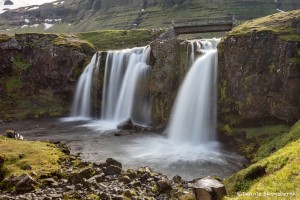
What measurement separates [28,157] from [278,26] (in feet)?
114

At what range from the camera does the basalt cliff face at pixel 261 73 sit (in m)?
37.8

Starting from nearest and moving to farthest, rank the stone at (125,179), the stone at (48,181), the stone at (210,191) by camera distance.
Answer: the stone at (210,191) < the stone at (125,179) < the stone at (48,181)

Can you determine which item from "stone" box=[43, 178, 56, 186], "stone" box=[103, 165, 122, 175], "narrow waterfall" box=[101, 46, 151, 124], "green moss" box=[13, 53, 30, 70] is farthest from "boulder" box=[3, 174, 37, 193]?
"green moss" box=[13, 53, 30, 70]

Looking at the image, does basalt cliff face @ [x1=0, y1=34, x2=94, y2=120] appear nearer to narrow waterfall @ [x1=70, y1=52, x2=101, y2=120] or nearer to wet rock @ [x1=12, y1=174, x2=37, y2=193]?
narrow waterfall @ [x1=70, y1=52, x2=101, y2=120]

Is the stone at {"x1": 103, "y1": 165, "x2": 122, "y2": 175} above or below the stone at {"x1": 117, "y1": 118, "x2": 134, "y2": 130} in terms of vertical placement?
above

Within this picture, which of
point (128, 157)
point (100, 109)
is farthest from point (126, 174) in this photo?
point (100, 109)

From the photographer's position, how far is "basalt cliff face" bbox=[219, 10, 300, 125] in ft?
124

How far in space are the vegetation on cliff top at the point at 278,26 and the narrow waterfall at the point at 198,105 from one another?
17.6 feet

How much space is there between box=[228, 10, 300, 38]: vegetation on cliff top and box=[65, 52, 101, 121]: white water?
111 ft

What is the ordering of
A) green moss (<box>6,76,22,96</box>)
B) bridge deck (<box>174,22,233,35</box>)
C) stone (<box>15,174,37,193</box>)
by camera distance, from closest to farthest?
stone (<box>15,174,37,193</box>)
green moss (<box>6,76,22,96</box>)
bridge deck (<box>174,22,233,35</box>)

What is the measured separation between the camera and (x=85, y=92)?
69.9 metres

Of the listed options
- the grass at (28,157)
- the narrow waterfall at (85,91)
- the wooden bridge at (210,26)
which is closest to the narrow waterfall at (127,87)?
the narrow waterfall at (85,91)

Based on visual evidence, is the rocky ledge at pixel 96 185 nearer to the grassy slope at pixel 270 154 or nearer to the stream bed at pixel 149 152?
the grassy slope at pixel 270 154

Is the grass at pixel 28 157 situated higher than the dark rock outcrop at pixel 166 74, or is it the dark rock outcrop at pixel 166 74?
the dark rock outcrop at pixel 166 74
